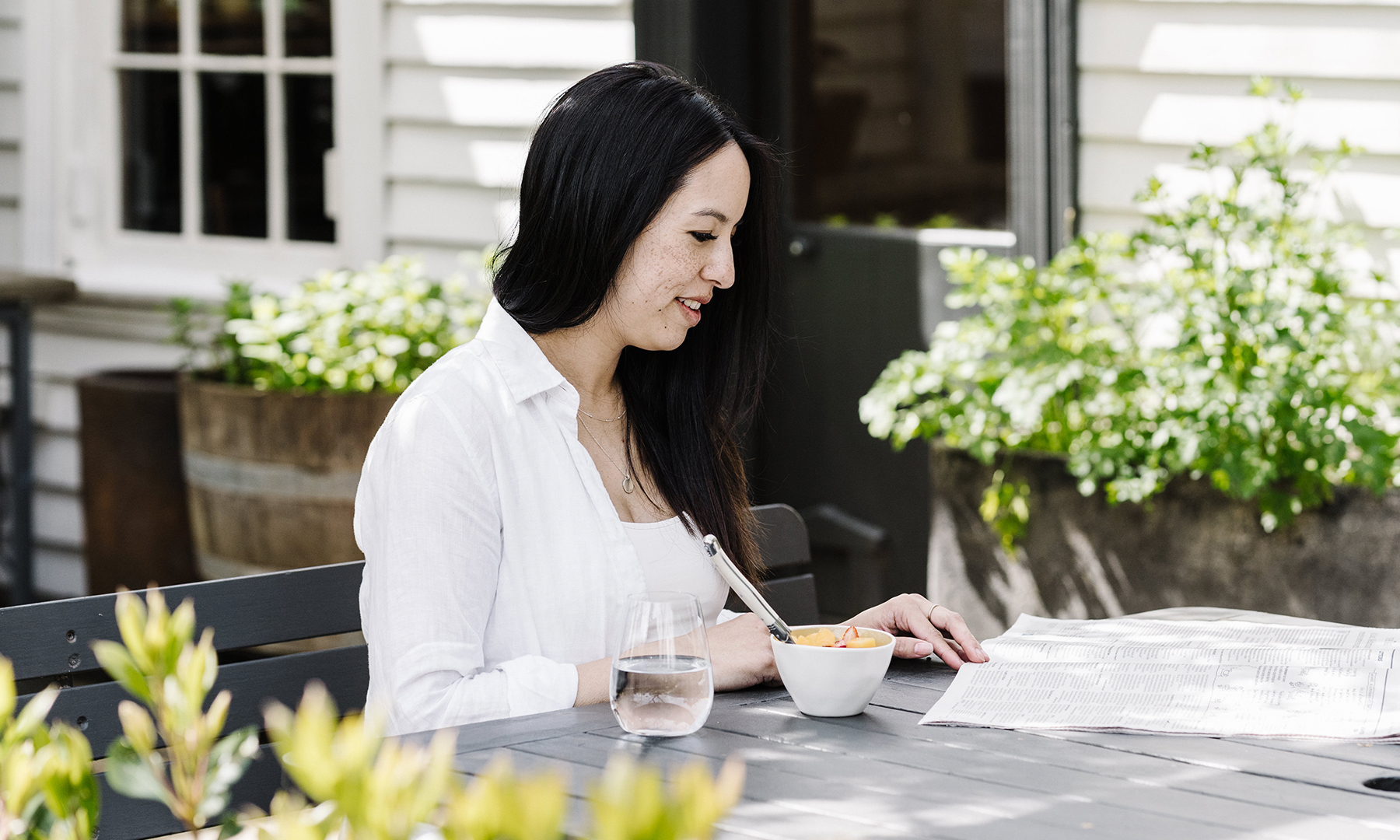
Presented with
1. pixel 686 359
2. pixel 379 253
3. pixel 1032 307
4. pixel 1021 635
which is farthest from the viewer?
pixel 379 253

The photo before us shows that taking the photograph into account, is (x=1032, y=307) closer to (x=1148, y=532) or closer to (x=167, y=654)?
(x=1148, y=532)

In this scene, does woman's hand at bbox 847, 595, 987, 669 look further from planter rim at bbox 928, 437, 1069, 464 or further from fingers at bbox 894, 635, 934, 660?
planter rim at bbox 928, 437, 1069, 464

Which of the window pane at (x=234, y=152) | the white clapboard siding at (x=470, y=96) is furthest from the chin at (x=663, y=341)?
the window pane at (x=234, y=152)

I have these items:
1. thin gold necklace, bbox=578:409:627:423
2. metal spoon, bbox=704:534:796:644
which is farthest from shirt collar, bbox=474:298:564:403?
metal spoon, bbox=704:534:796:644

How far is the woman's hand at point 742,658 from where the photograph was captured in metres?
1.49

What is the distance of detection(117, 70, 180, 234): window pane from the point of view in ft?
15.3

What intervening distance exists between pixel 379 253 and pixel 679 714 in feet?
10.4

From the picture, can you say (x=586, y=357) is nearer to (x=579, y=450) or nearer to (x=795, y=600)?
(x=579, y=450)

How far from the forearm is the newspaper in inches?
13.0

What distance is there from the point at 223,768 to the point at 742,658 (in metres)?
0.83

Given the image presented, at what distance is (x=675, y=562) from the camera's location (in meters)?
1.78

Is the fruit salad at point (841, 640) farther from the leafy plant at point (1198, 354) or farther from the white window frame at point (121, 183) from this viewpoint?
the white window frame at point (121, 183)

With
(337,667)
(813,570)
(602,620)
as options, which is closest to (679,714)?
(602,620)

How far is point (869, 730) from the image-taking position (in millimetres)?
1361
